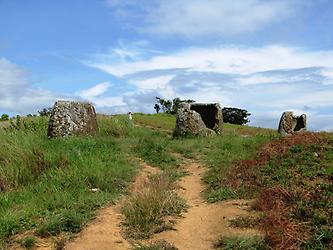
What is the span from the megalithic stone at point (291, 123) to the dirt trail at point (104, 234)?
11.2 metres

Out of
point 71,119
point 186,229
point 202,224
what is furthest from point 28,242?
point 71,119

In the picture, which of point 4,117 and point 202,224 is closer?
point 202,224

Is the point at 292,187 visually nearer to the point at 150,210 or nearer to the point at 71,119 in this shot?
the point at 150,210

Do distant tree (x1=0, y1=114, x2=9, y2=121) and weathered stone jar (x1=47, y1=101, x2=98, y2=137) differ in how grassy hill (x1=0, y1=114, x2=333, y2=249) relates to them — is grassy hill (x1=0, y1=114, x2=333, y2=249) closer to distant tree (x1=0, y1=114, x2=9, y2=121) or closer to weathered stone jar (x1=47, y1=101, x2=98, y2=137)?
weathered stone jar (x1=47, y1=101, x2=98, y2=137)

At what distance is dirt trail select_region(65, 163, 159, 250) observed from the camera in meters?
6.29

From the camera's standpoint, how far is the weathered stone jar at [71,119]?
13.2 meters

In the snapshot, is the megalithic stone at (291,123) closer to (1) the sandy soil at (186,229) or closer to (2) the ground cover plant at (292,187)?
(2) the ground cover plant at (292,187)

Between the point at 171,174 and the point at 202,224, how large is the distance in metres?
2.97

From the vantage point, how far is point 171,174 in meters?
9.90

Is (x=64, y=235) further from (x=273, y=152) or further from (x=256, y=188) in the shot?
(x=273, y=152)

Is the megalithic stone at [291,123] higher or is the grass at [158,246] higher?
the megalithic stone at [291,123]

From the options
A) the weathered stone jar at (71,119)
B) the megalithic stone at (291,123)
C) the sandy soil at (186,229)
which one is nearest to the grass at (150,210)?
the sandy soil at (186,229)

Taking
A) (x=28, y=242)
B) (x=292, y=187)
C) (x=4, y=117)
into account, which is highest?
(x=4, y=117)

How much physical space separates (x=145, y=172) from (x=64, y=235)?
3.61 meters
